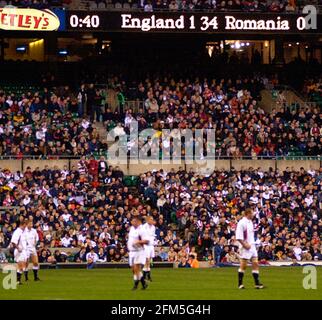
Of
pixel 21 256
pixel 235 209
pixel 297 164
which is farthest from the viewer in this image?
pixel 297 164

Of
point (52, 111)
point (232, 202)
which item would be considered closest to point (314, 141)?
point (232, 202)

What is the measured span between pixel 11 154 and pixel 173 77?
34.8ft

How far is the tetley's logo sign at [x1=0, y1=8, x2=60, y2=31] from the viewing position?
47.1 meters

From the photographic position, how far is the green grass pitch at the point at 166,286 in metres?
25.9

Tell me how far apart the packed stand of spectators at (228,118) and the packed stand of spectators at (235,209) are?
82.4 inches

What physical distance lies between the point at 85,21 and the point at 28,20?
2857 millimetres

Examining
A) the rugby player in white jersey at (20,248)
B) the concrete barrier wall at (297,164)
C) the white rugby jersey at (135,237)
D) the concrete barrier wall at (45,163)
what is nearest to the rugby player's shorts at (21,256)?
the rugby player in white jersey at (20,248)

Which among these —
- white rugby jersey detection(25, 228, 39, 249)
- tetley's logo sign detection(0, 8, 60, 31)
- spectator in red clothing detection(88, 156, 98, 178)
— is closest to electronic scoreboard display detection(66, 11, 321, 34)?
tetley's logo sign detection(0, 8, 60, 31)

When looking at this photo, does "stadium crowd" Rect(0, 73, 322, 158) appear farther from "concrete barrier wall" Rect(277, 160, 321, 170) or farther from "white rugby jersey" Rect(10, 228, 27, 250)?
"white rugby jersey" Rect(10, 228, 27, 250)

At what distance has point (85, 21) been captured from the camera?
49438 millimetres

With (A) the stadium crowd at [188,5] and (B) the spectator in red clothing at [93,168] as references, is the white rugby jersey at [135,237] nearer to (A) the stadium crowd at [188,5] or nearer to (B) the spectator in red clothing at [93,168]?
(B) the spectator in red clothing at [93,168]

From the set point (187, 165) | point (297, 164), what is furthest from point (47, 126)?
point (297, 164)

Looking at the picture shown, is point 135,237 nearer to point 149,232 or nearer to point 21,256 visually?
point 149,232

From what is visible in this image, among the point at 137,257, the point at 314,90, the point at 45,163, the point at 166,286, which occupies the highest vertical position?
the point at 314,90
